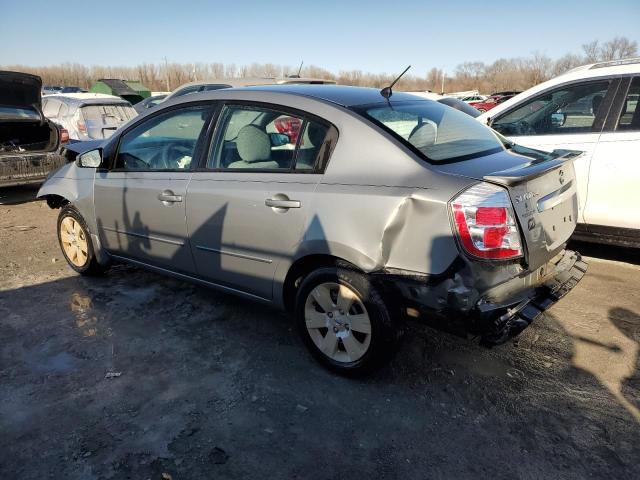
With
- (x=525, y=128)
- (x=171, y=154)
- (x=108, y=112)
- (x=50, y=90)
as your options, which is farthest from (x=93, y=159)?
(x=50, y=90)

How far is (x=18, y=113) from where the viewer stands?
791cm

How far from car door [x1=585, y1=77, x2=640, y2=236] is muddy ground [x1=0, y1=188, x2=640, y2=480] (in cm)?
68

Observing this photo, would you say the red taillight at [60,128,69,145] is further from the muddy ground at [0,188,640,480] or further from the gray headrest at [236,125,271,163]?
the gray headrest at [236,125,271,163]

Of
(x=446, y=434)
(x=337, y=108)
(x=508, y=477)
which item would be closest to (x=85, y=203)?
(x=337, y=108)

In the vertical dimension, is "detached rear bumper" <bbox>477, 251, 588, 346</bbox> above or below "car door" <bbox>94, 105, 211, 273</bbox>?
below

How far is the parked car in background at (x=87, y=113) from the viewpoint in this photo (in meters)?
9.34

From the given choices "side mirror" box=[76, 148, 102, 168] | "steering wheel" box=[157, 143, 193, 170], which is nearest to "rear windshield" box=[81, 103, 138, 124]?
"side mirror" box=[76, 148, 102, 168]

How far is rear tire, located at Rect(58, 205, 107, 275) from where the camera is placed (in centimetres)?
458

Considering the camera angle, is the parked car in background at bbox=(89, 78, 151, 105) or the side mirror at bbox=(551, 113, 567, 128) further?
the parked car in background at bbox=(89, 78, 151, 105)

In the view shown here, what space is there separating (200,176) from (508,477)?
2604 millimetres

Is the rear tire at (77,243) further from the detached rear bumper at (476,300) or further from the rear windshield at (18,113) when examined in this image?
the rear windshield at (18,113)

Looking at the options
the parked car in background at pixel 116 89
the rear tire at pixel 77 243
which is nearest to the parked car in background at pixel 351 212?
the rear tire at pixel 77 243

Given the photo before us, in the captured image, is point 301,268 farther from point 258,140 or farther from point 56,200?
point 56,200

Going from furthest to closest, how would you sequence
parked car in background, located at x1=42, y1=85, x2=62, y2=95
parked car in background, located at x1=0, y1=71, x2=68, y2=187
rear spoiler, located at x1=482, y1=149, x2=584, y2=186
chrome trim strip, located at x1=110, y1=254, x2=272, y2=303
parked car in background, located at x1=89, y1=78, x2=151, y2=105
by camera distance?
parked car in background, located at x1=89, y1=78, x2=151, y2=105 < parked car in background, located at x1=42, y1=85, x2=62, y2=95 < parked car in background, located at x1=0, y1=71, x2=68, y2=187 < chrome trim strip, located at x1=110, y1=254, x2=272, y2=303 < rear spoiler, located at x1=482, y1=149, x2=584, y2=186
